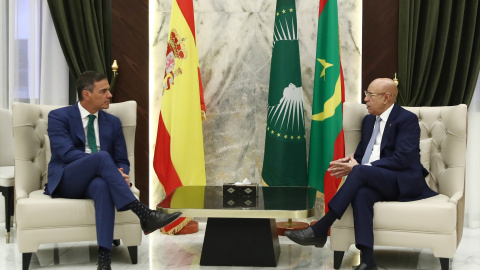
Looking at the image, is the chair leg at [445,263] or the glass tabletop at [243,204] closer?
the glass tabletop at [243,204]

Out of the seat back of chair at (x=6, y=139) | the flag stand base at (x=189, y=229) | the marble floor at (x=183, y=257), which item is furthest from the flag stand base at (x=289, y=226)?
the seat back of chair at (x=6, y=139)

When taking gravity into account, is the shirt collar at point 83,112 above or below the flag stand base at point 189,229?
above

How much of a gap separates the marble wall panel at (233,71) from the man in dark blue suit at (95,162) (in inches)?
47.5

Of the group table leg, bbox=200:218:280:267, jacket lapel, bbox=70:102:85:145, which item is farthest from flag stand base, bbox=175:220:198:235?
jacket lapel, bbox=70:102:85:145

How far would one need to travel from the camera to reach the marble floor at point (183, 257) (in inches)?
149

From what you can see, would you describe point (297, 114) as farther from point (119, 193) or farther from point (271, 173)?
point (119, 193)

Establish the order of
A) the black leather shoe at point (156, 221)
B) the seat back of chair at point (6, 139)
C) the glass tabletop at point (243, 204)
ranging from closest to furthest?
1. the glass tabletop at point (243, 204)
2. the black leather shoe at point (156, 221)
3. the seat back of chair at point (6, 139)

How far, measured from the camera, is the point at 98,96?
155 inches

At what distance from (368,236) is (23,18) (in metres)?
3.49

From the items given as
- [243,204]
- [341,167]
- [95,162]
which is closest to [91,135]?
[95,162]

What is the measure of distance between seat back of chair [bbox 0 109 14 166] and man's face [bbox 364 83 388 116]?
295 centimetres

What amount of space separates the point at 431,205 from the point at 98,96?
2232mm

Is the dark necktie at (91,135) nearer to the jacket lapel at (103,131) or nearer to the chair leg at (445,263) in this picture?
the jacket lapel at (103,131)

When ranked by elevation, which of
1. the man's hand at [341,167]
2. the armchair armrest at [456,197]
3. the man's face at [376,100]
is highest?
the man's face at [376,100]
